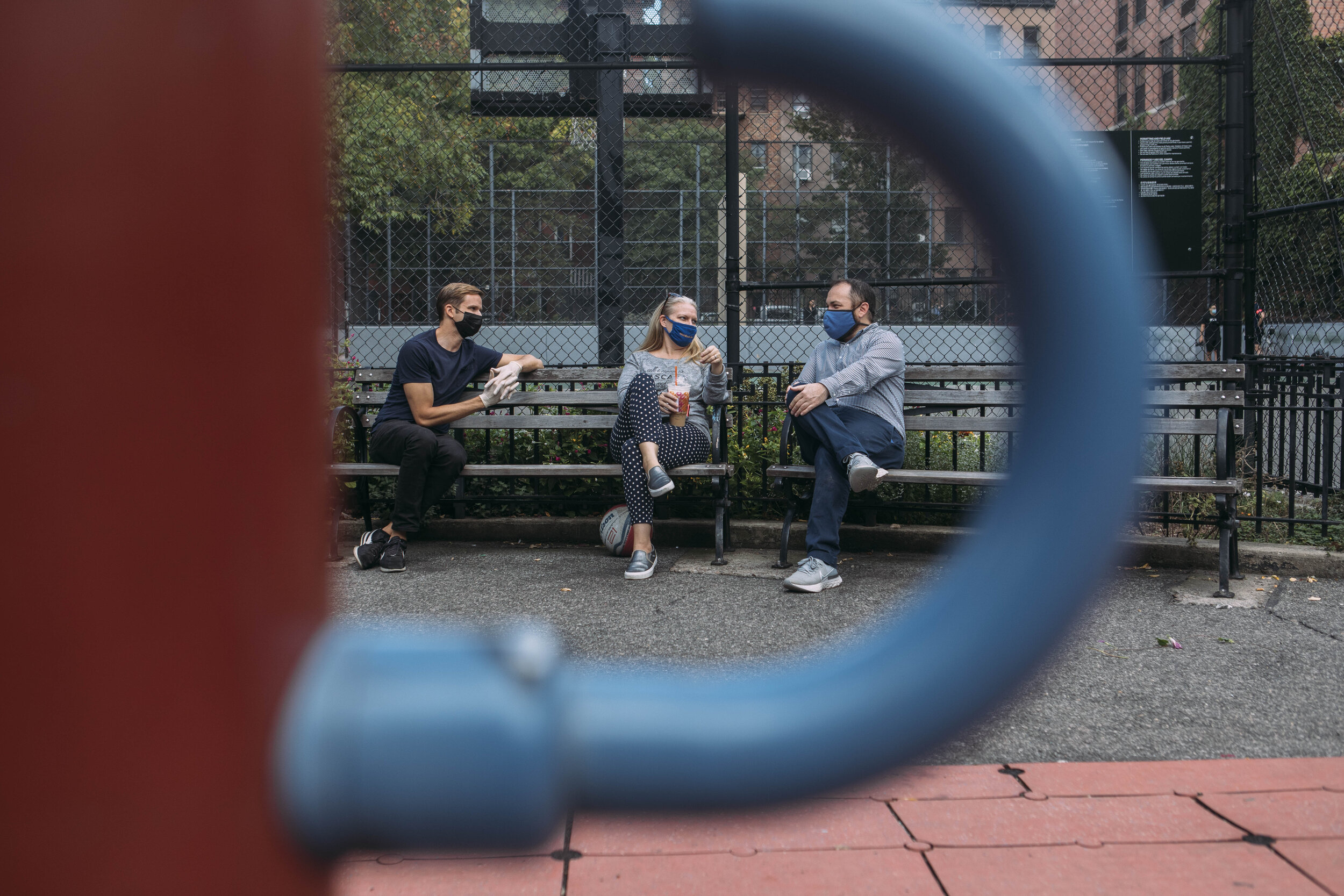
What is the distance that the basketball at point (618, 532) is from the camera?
5539 mm

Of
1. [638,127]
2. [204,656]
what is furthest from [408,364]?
[638,127]

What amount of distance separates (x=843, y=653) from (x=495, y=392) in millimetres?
5630

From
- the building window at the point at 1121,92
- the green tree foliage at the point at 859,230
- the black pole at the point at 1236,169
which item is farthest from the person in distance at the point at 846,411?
the green tree foliage at the point at 859,230

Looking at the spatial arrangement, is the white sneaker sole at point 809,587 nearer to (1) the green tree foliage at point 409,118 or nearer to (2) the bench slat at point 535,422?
(2) the bench slat at point 535,422

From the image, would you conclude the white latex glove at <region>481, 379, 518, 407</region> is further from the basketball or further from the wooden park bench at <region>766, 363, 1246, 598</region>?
the wooden park bench at <region>766, 363, 1246, 598</region>

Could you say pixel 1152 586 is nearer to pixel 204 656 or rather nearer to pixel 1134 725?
pixel 1134 725

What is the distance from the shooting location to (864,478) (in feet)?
16.4

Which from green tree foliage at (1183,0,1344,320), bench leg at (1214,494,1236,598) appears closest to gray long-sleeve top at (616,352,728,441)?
bench leg at (1214,494,1236,598)

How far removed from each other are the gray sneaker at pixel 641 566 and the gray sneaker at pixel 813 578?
686 mm

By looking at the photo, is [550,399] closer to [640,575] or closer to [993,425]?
[640,575]

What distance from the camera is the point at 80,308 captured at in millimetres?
234

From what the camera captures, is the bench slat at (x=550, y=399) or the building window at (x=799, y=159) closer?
the building window at (x=799, y=159)

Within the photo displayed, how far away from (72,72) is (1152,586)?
5286mm

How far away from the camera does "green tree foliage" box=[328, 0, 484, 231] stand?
34.7 ft
